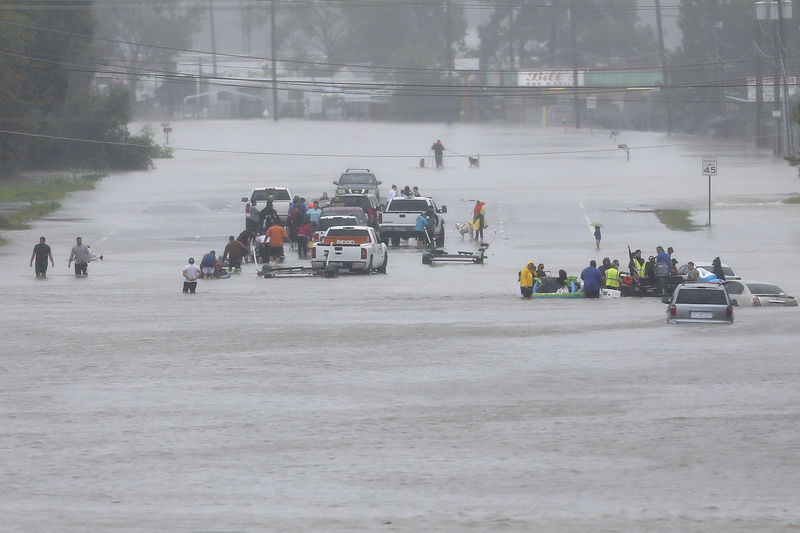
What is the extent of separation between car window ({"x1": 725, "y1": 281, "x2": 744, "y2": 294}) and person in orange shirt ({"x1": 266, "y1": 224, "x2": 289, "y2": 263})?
1474 cm

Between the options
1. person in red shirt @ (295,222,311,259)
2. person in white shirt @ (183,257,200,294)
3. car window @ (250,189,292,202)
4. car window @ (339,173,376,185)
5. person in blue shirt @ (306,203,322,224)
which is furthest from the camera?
car window @ (339,173,376,185)

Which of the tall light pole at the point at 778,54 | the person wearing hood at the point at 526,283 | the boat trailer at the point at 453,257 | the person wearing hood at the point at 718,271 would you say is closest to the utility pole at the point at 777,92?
the tall light pole at the point at 778,54

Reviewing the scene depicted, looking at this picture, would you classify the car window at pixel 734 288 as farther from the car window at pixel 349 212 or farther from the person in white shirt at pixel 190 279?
the car window at pixel 349 212

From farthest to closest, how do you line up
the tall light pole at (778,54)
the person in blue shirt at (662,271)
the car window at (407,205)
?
1. the tall light pole at (778,54)
2. the car window at (407,205)
3. the person in blue shirt at (662,271)

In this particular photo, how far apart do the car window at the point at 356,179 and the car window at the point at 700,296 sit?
1315 inches

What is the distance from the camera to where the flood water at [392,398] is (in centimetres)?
1906

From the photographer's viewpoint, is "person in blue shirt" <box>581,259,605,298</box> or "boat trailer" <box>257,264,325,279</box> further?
"boat trailer" <box>257,264,325,279</box>

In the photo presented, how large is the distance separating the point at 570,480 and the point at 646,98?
5979 inches

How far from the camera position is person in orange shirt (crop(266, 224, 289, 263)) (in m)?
47.4

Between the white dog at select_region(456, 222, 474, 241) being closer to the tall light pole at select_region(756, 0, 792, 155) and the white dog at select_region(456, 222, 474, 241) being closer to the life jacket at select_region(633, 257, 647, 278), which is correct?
the life jacket at select_region(633, 257, 647, 278)

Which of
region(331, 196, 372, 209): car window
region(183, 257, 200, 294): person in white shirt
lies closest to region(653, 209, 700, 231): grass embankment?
region(331, 196, 372, 209): car window

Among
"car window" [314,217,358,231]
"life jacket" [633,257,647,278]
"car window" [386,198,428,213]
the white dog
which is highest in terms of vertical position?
"car window" [386,198,428,213]

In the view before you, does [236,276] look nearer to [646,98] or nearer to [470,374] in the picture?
[470,374]

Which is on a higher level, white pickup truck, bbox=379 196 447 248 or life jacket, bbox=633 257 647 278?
white pickup truck, bbox=379 196 447 248
